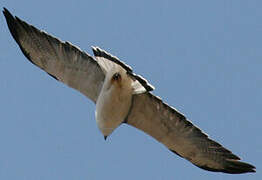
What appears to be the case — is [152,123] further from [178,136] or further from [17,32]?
[17,32]

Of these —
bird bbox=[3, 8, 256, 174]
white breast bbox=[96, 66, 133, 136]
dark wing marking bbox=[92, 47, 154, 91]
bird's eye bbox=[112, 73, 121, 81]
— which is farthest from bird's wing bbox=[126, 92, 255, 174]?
dark wing marking bbox=[92, 47, 154, 91]

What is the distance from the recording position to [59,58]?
12477mm

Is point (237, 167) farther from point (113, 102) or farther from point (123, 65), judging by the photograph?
point (123, 65)

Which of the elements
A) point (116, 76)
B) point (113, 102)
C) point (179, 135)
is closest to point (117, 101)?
point (113, 102)

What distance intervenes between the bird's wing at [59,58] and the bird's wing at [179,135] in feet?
3.05

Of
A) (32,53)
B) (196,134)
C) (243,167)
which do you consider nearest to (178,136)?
(196,134)

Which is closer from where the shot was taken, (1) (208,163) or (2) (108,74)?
(2) (108,74)

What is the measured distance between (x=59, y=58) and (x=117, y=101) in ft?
4.62

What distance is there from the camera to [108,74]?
12031 millimetres

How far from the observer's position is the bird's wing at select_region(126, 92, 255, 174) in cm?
1226

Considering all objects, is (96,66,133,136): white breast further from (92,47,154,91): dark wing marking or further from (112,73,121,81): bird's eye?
(92,47,154,91): dark wing marking

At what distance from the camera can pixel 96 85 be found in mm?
12633

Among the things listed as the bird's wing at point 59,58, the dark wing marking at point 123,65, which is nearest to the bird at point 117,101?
the bird's wing at point 59,58

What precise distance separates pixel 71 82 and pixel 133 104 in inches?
50.9
